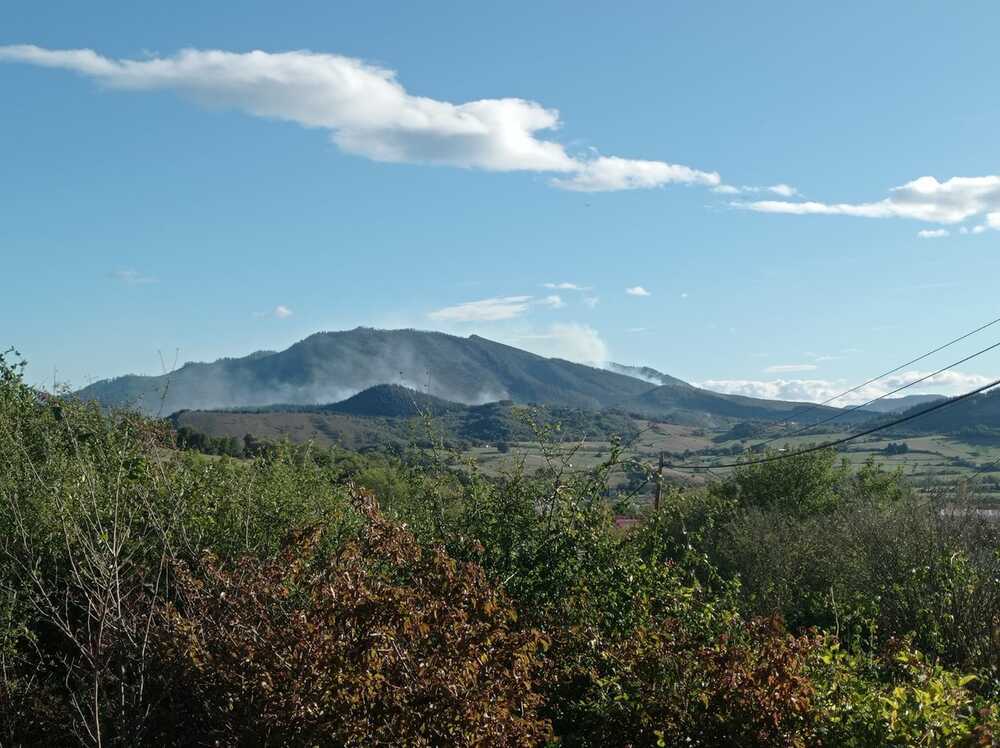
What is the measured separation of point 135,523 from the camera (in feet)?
47.7

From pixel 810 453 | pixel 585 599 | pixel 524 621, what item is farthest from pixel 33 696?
pixel 810 453

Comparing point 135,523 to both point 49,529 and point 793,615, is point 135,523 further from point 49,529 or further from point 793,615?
point 793,615

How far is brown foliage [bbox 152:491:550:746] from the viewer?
5902 mm

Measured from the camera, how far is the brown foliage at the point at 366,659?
590 cm

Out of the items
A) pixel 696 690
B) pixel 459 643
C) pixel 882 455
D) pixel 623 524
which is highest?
pixel 459 643

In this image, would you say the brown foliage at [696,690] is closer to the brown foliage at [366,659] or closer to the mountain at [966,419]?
the brown foliage at [366,659]

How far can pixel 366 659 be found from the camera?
6.06m

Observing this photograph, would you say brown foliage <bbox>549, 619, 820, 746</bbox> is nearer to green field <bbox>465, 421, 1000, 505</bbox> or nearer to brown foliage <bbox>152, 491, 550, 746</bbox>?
brown foliage <bbox>152, 491, 550, 746</bbox>

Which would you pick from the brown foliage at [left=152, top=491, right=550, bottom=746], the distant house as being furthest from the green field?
the brown foliage at [left=152, top=491, right=550, bottom=746]

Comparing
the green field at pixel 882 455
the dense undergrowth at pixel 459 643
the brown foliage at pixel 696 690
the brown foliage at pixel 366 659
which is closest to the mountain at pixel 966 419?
the green field at pixel 882 455

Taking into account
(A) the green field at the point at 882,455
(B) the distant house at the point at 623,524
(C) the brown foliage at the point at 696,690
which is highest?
(B) the distant house at the point at 623,524

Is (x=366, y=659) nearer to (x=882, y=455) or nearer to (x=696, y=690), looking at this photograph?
(x=696, y=690)

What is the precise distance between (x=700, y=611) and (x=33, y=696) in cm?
712

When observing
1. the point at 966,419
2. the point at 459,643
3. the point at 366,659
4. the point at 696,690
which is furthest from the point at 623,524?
the point at 966,419
